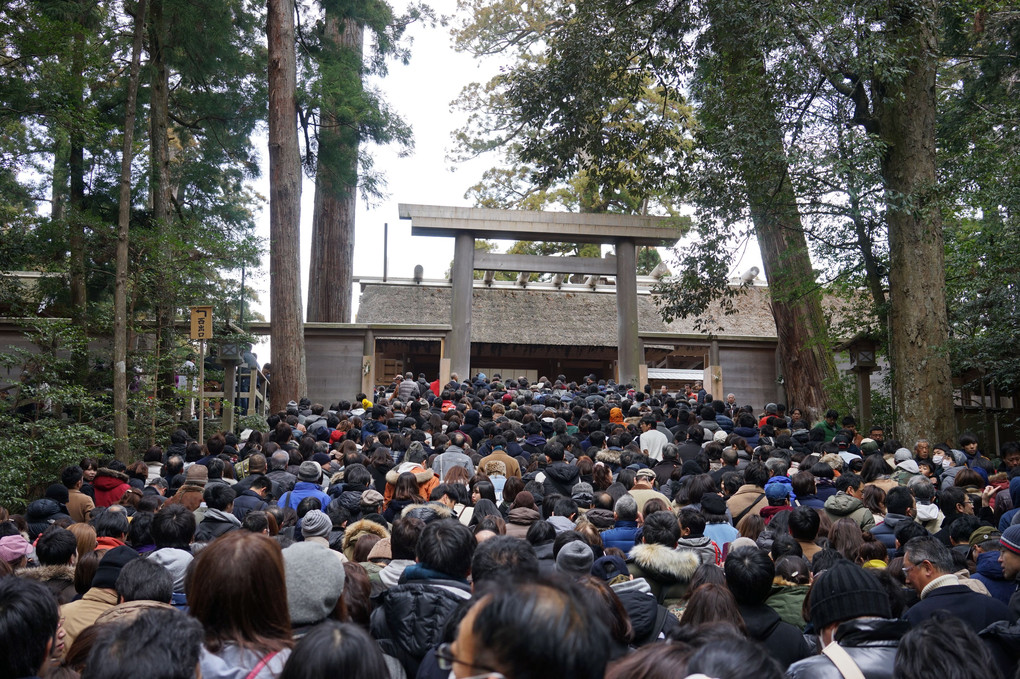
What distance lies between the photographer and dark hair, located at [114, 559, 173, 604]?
11.6 ft

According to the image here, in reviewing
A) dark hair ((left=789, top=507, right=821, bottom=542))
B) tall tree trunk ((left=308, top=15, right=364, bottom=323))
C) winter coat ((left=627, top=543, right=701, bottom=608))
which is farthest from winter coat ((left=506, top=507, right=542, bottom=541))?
tall tree trunk ((left=308, top=15, right=364, bottom=323))

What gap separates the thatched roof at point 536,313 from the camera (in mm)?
21750

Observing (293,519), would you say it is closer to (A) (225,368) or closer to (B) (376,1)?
(A) (225,368)

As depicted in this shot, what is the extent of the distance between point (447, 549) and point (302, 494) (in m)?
3.70

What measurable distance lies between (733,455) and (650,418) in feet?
7.97

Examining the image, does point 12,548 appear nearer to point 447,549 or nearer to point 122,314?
point 447,549

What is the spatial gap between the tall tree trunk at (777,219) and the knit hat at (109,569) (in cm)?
900

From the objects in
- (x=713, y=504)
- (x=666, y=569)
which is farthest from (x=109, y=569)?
(x=713, y=504)

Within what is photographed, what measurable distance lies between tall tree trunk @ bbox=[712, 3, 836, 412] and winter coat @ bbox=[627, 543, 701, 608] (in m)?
7.39

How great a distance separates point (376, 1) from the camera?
17062mm

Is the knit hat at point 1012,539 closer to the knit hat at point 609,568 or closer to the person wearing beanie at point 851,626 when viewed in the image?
the person wearing beanie at point 851,626

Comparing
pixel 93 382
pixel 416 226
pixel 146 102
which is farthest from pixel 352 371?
pixel 146 102

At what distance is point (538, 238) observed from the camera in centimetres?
1761

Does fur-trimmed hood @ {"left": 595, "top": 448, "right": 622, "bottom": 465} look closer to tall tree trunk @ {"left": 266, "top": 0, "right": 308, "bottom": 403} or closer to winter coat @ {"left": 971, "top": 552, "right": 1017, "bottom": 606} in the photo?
winter coat @ {"left": 971, "top": 552, "right": 1017, "bottom": 606}
